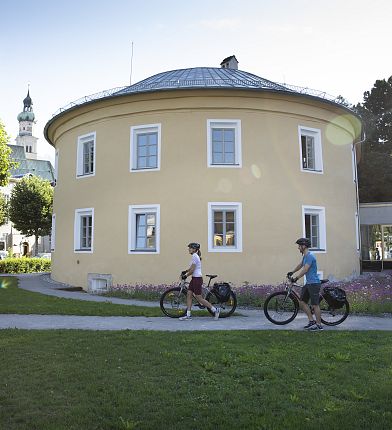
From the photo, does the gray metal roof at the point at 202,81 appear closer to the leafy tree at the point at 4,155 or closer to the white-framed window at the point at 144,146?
the white-framed window at the point at 144,146

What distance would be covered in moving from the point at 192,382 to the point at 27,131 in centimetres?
13010

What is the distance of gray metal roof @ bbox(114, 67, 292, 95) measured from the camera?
16.8 metres

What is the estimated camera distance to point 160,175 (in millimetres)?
16438

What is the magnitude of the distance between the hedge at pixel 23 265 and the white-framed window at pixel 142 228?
47.4ft

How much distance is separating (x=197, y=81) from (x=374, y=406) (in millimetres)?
14831

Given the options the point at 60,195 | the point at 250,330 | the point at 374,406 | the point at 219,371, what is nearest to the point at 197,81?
the point at 60,195

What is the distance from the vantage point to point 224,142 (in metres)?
16.7

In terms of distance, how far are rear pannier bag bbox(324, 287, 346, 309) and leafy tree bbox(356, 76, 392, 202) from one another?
98.4ft

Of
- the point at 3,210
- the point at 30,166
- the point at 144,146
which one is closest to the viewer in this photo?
the point at 144,146

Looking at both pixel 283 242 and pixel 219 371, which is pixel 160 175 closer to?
pixel 283 242

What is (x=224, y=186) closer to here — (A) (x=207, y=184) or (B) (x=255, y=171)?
(A) (x=207, y=184)

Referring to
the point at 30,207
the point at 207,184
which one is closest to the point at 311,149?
the point at 207,184

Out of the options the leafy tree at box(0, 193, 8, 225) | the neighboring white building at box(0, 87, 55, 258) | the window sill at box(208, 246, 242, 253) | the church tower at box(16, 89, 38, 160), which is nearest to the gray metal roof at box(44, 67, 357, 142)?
the window sill at box(208, 246, 242, 253)

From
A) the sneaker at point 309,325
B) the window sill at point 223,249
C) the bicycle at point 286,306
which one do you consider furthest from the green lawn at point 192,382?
the window sill at point 223,249
